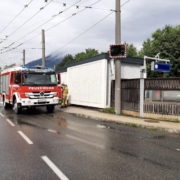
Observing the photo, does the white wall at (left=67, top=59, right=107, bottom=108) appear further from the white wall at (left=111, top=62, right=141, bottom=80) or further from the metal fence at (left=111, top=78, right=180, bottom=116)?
the metal fence at (left=111, top=78, right=180, bottom=116)

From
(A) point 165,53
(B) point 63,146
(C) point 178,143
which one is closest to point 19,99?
(B) point 63,146

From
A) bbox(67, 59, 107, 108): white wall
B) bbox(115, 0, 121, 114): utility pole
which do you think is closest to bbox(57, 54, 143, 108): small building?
bbox(67, 59, 107, 108): white wall

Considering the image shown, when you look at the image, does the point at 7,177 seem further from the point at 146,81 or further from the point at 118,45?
the point at 118,45

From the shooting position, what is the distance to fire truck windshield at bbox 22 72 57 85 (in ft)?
47.4

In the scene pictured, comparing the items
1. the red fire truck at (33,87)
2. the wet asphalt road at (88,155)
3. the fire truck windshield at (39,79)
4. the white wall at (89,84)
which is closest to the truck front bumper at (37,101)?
the red fire truck at (33,87)

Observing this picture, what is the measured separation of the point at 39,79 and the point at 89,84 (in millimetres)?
4142

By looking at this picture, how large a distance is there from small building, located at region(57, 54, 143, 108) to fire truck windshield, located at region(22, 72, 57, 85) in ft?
9.74

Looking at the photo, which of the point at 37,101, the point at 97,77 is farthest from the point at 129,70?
the point at 37,101

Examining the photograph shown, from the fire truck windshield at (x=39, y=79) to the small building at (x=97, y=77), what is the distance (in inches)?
117

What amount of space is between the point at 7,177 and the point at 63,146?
8.13 feet

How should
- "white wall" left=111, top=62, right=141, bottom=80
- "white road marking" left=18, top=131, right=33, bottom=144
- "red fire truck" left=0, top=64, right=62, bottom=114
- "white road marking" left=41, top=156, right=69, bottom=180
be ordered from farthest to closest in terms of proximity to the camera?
1. "white wall" left=111, top=62, right=141, bottom=80
2. "red fire truck" left=0, top=64, right=62, bottom=114
3. "white road marking" left=18, top=131, right=33, bottom=144
4. "white road marking" left=41, top=156, right=69, bottom=180

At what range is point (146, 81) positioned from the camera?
12.6 meters

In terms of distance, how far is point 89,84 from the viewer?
57.9 feet

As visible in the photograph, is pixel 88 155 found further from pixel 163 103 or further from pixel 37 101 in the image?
pixel 37 101
